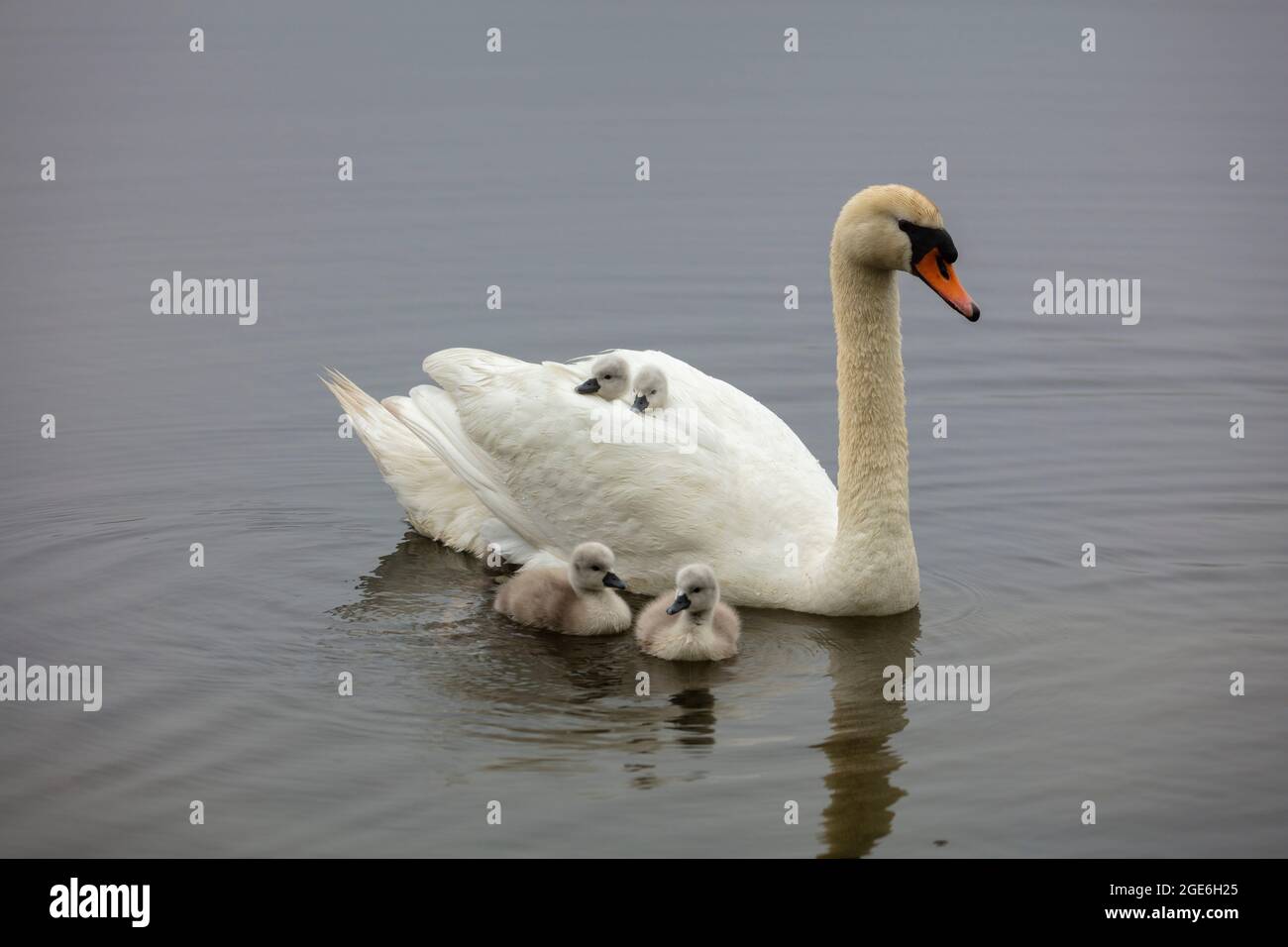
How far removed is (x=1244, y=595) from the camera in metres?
11.6

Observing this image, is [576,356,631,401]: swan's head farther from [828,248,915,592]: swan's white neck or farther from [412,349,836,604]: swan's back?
[828,248,915,592]: swan's white neck

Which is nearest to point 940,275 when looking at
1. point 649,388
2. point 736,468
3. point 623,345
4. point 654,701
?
point 736,468

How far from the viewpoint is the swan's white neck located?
11148 mm

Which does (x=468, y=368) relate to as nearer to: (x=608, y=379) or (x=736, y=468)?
(x=608, y=379)

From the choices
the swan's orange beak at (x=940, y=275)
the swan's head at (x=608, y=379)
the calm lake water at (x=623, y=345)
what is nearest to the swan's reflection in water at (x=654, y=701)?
the calm lake water at (x=623, y=345)

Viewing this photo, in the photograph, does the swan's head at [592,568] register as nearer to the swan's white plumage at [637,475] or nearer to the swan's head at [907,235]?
the swan's white plumage at [637,475]

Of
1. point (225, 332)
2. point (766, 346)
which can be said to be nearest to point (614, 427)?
point (766, 346)

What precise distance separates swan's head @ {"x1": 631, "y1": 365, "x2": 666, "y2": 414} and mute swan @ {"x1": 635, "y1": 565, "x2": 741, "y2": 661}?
1353mm

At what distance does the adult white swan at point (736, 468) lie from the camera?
11.1 meters

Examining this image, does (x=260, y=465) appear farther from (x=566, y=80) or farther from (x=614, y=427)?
(x=566, y=80)

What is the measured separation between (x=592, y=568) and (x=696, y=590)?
778mm

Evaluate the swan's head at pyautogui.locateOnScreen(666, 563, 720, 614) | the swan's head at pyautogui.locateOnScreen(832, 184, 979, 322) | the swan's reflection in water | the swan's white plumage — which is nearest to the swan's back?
the swan's white plumage

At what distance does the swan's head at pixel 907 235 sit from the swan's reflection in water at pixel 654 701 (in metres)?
1.94

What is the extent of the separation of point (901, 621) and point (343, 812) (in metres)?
3.69
